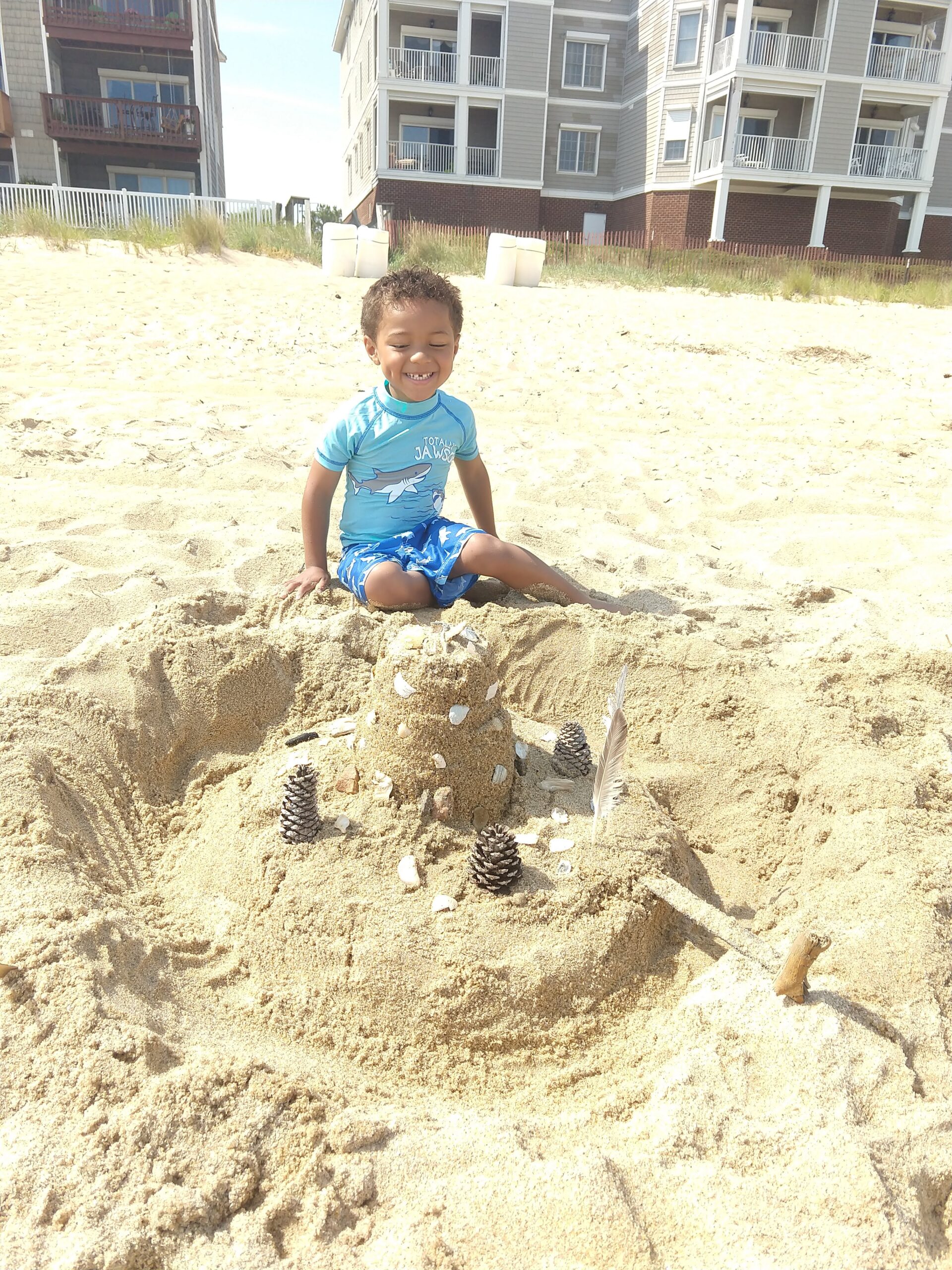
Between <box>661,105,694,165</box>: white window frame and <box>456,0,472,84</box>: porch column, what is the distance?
17.7 feet

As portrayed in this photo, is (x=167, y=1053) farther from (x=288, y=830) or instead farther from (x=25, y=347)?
(x=25, y=347)

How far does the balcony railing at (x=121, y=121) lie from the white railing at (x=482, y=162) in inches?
286

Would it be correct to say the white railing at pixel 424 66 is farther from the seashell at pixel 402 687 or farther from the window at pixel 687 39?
the seashell at pixel 402 687

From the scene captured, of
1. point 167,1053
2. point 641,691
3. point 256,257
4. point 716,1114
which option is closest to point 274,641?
point 641,691

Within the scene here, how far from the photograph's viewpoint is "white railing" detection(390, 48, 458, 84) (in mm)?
22297

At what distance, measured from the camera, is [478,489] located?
3.36 m

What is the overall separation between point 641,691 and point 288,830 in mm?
1257

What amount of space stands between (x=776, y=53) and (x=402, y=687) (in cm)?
2554

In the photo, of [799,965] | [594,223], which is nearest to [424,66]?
[594,223]

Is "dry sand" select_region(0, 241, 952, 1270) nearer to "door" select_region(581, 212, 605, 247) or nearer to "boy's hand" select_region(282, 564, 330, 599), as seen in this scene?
"boy's hand" select_region(282, 564, 330, 599)

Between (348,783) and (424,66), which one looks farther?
(424,66)

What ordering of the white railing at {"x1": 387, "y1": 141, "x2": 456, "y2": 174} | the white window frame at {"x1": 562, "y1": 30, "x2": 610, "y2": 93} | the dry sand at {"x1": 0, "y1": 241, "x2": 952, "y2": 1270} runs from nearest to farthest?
the dry sand at {"x1": 0, "y1": 241, "x2": 952, "y2": 1270}, the white railing at {"x1": 387, "y1": 141, "x2": 456, "y2": 174}, the white window frame at {"x1": 562, "y1": 30, "x2": 610, "y2": 93}

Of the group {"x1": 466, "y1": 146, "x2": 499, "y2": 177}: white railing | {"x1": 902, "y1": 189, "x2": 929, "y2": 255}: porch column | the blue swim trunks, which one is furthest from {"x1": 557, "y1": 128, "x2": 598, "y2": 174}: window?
the blue swim trunks

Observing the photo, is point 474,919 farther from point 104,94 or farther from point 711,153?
point 104,94
